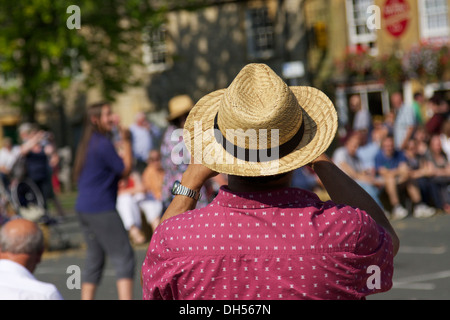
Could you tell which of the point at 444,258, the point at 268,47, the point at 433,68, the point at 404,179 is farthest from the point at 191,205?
the point at 268,47

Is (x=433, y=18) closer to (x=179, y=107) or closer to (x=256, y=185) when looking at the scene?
(x=179, y=107)

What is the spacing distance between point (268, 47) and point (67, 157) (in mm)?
9002

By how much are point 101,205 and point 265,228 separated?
432cm

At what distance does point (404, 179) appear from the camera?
564 inches

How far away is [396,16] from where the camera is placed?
2691cm

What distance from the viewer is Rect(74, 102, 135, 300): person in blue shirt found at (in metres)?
6.68

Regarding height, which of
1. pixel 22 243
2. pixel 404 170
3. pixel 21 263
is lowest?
pixel 404 170

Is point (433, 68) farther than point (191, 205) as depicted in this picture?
Yes

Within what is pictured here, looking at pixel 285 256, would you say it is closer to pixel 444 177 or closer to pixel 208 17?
pixel 444 177

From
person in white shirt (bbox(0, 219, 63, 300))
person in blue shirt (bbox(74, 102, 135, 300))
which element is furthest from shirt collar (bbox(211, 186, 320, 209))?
person in blue shirt (bbox(74, 102, 135, 300))

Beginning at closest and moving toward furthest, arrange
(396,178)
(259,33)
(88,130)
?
1. (88,130)
2. (396,178)
3. (259,33)

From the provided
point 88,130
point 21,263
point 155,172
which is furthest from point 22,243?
point 155,172

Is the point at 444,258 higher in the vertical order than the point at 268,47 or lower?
lower

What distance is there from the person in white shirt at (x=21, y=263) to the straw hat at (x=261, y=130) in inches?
63.4
